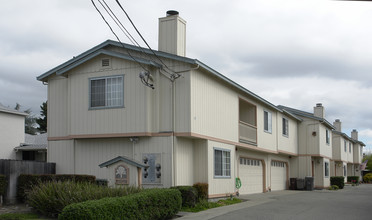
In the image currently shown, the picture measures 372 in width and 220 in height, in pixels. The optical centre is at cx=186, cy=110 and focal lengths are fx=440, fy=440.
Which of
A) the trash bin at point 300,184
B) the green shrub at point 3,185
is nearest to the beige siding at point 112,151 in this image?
the green shrub at point 3,185

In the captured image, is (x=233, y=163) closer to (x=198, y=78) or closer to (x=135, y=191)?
(x=198, y=78)

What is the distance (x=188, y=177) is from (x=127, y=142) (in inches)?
114

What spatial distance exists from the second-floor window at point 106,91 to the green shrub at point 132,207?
5275mm

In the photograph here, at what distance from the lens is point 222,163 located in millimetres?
20016

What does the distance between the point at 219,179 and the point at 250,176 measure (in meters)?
6.39

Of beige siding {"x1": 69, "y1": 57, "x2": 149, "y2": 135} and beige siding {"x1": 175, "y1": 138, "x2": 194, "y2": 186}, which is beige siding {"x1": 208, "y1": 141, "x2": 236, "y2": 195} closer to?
beige siding {"x1": 175, "y1": 138, "x2": 194, "y2": 186}

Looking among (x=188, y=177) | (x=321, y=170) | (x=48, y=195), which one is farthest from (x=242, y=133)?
(x=321, y=170)

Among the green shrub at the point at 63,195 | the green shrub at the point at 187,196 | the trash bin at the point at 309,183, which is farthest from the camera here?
the trash bin at the point at 309,183

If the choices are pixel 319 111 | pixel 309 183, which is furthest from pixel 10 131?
pixel 319 111

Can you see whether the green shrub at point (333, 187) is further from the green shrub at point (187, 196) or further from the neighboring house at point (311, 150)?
the green shrub at point (187, 196)

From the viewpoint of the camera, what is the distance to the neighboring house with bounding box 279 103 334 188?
112 ft

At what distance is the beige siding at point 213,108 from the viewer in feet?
58.6

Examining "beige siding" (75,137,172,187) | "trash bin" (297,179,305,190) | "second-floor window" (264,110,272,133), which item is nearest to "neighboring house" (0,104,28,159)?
"beige siding" (75,137,172,187)

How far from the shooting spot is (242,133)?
23.2 metres
